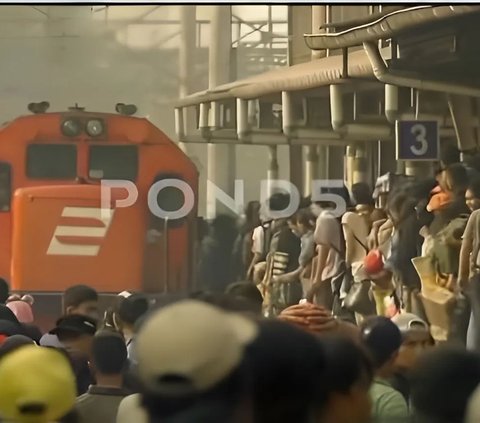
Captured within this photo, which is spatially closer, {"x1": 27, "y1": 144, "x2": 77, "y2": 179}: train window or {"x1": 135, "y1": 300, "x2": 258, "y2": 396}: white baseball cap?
{"x1": 135, "y1": 300, "x2": 258, "y2": 396}: white baseball cap

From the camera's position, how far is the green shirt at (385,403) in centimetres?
424

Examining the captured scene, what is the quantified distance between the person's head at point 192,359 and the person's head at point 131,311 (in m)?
0.05

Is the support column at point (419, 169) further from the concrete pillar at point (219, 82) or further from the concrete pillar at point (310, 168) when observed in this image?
the concrete pillar at point (219, 82)

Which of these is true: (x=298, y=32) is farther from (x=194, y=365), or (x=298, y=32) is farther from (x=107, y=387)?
(x=107, y=387)

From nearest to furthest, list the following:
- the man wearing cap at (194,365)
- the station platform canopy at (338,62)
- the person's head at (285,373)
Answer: the man wearing cap at (194,365)
the person's head at (285,373)
the station platform canopy at (338,62)

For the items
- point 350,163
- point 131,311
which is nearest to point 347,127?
point 350,163

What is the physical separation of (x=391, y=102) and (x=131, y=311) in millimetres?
752

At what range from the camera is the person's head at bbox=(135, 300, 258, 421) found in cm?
407

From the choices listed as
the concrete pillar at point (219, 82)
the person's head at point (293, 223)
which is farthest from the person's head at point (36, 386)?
the person's head at point (293, 223)

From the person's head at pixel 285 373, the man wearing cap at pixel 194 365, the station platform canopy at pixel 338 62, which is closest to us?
the man wearing cap at pixel 194 365

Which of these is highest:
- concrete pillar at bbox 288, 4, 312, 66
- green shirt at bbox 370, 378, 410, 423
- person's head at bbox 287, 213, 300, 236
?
concrete pillar at bbox 288, 4, 312, 66

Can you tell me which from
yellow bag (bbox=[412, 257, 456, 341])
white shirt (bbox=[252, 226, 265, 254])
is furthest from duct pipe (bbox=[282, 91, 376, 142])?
yellow bag (bbox=[412, 257, 456, 341])

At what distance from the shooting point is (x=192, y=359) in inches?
160

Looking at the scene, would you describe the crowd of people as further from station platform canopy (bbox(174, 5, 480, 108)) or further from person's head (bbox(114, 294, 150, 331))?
station platform canopy (bbox(174, 5, 480, 108))
